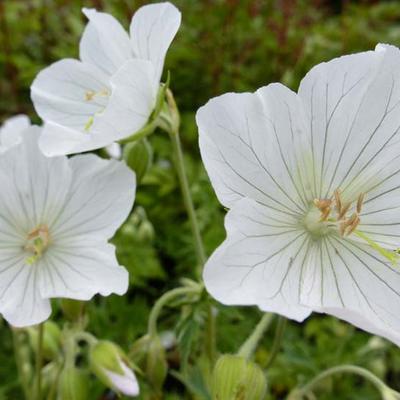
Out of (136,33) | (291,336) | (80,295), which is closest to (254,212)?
(80,295)

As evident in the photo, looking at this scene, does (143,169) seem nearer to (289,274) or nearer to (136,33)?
(136,33)

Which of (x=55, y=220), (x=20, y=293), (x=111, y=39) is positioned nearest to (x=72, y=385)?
(x=20, y=293)

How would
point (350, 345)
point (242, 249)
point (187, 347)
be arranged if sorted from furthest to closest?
1. point (350, 345)
2. point (187, 347)
3. point (242, 249)

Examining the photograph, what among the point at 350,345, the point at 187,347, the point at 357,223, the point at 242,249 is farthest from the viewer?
the point at 350,345

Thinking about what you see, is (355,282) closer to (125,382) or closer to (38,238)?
(125,382)

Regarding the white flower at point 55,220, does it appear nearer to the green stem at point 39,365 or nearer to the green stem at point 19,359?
the green stem at point 39,365

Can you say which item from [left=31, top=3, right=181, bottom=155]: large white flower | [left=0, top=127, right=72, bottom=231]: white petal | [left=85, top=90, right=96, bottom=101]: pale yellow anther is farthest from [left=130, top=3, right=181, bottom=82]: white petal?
[left=0, top=127, right=72, bottom=231]: white petal
